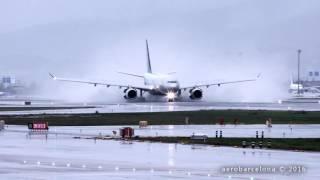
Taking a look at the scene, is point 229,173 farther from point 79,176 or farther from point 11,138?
point 11,138

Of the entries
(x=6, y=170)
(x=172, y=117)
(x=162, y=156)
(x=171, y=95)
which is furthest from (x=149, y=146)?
(x=171, y=95)

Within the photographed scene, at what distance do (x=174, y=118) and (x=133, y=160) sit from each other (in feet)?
144

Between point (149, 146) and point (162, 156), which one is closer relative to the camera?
point (162, 156)

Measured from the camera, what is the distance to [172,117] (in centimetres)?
8819

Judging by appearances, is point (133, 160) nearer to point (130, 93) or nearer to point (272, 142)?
point (272, 142)

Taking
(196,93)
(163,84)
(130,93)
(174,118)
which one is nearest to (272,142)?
(174,118)

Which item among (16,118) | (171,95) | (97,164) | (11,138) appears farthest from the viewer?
(171,95)

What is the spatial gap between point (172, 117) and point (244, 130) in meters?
20.7

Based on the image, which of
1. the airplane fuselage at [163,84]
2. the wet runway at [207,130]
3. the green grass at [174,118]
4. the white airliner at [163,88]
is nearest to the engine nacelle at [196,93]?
the white airliner at [163,88]

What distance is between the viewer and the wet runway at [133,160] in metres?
36.3

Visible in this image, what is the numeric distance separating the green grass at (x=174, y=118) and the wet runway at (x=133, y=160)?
78.2 ft

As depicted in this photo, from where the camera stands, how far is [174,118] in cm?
8650

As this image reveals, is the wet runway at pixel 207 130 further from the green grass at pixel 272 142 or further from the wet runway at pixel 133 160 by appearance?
the wet runway at pixel 133 160

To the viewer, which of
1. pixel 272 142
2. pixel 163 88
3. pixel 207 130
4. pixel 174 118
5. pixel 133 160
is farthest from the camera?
pixel 163 88
